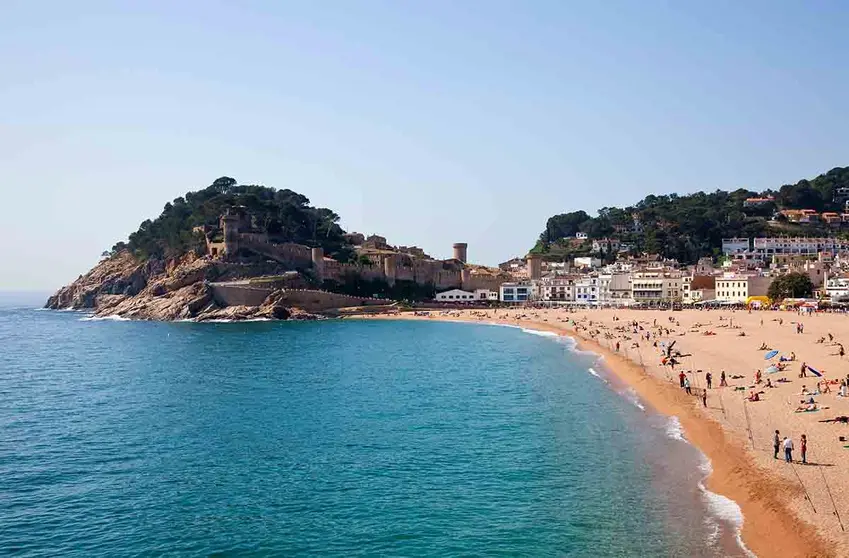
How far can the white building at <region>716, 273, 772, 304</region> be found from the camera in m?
67.7

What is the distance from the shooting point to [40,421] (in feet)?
82.8

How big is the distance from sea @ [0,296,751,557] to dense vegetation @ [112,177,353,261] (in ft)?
165

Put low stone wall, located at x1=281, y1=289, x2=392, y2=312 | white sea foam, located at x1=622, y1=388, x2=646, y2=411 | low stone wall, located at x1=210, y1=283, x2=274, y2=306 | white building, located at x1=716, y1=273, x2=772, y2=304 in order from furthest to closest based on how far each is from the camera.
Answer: low stone wall, located at x1=281, y1=289, x2=392, y2=312, low stone wall, located at x1=210, y1=283, x2=274, y2=306, white building, located at x1=716, y1=273, x2=772, y2=304, white sea foam, located at x1=622, y1=388, x2=646, y2=411

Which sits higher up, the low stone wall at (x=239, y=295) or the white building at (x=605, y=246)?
the white building at (x=605, y=246)

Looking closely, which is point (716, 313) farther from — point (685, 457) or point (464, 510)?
point (464, 510)

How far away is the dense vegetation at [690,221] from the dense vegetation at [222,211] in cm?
3766

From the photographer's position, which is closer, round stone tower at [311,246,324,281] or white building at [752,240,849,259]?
round stone tower at [311,246,324,281]

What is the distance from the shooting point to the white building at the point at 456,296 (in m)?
89.4

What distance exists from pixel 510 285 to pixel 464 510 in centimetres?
7465

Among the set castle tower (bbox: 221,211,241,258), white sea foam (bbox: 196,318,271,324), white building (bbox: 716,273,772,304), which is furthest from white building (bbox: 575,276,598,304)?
castle tower (bbox: 221,211,241,258)

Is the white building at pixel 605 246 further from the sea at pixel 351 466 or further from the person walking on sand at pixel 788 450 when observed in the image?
the person walking on sand at pixel 788 450

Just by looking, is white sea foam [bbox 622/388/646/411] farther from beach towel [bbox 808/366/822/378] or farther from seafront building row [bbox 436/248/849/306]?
seafront building row [bbox 436/248/849/306]

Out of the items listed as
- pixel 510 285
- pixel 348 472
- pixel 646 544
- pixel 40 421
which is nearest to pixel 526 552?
pixel 646 544

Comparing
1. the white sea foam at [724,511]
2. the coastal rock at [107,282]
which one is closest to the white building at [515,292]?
the coastal rock at [107,282]
